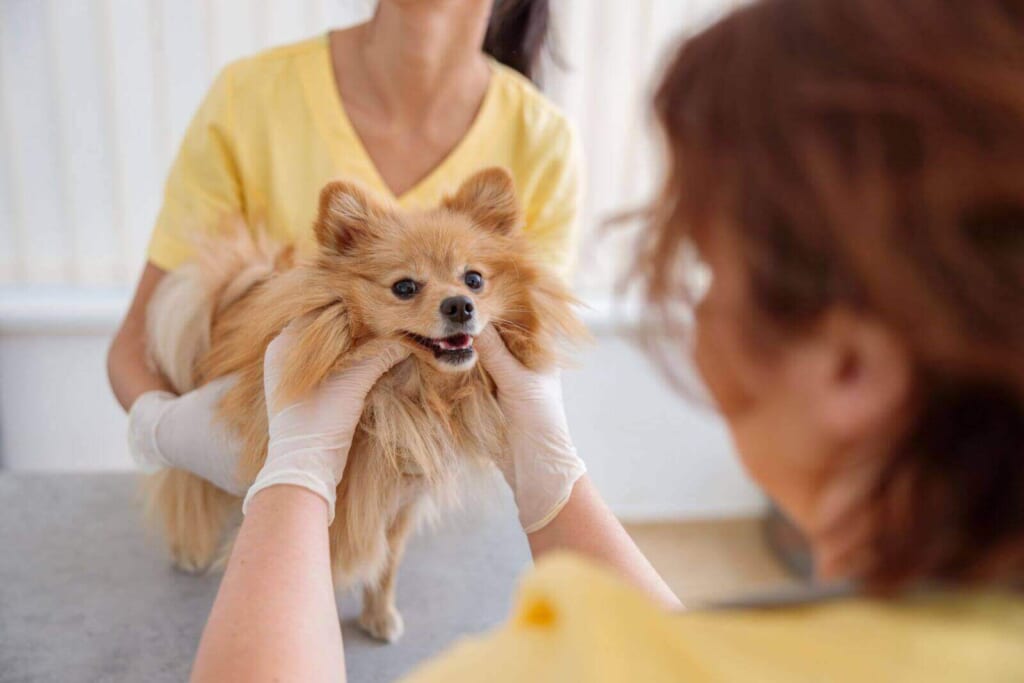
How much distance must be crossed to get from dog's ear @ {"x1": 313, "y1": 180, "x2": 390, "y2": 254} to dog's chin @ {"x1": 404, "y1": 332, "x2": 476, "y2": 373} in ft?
0.46

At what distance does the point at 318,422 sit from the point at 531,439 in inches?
10.3

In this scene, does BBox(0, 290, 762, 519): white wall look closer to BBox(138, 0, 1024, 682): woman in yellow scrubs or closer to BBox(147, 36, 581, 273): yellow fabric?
BBox(147, 36, 581, 273): yellow fabric

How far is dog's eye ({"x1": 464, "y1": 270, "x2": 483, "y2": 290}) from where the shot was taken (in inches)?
41.1

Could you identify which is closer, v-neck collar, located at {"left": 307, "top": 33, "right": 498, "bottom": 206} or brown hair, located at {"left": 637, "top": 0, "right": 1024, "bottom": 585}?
brown hair, located at {"left": 637, "top": 0, "right": 1024, "bottom": 585}

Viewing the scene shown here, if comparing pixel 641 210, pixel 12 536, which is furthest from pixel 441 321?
pixel 12 536

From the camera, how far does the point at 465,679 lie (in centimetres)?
47

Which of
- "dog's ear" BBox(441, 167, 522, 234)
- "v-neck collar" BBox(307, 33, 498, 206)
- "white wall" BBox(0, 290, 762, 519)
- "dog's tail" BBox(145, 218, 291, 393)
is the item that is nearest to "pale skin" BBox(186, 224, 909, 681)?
"dog's ear" BBox(441, 167, 522, 234)

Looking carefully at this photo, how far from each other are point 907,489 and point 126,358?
122 centimetres

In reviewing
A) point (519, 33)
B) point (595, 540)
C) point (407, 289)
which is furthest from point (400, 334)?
point (519, 33)

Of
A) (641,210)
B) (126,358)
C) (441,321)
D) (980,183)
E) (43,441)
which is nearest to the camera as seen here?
(980,183)

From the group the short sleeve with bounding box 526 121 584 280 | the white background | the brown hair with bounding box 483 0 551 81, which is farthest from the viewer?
the white background

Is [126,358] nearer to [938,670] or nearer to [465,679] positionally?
[465,679]

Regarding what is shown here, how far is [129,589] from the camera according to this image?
1.26 m

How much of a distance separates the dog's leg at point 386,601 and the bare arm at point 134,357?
1.42ft
